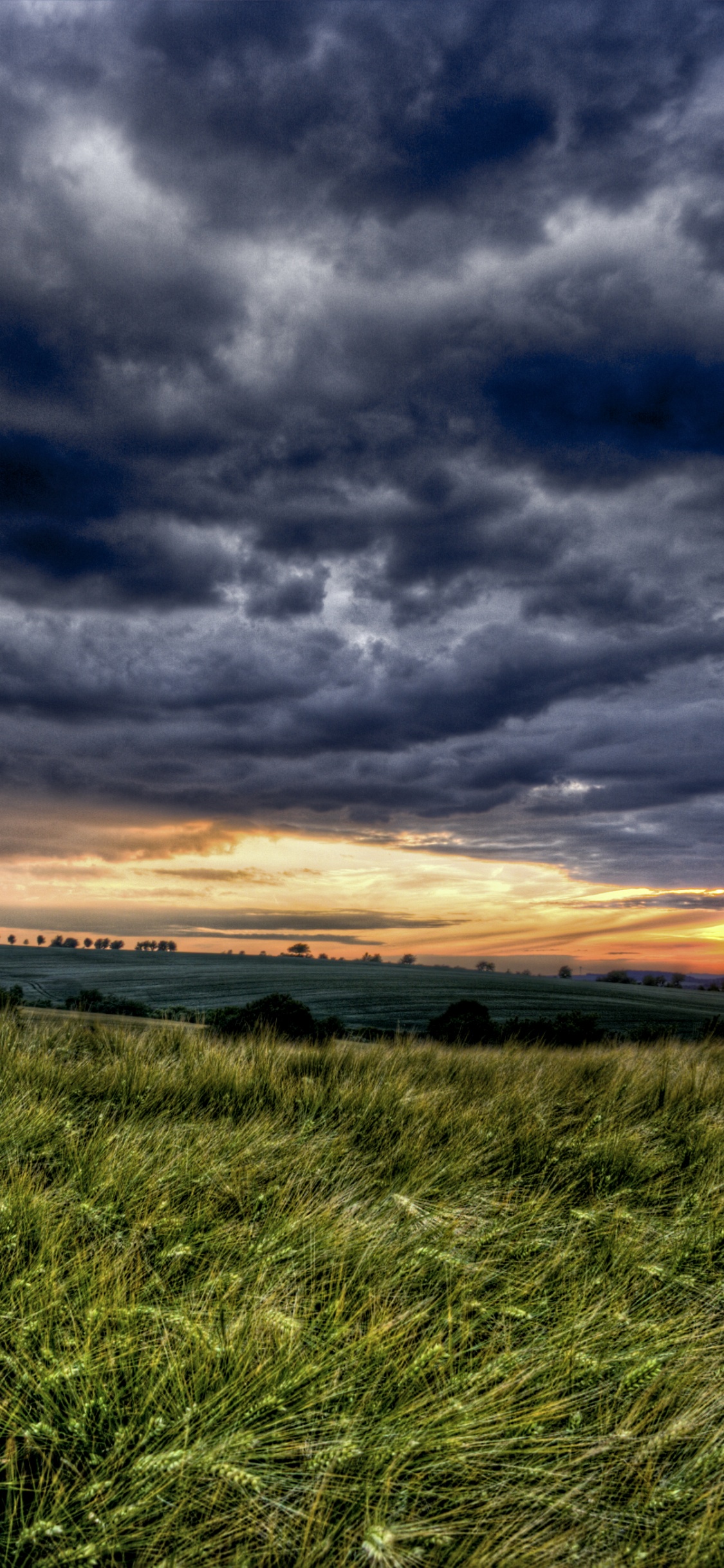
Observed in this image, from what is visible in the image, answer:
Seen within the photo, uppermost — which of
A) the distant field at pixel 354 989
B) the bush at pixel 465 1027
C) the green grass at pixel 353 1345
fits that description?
the green grass at pixel 353 1345

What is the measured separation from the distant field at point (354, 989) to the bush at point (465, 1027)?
9.60m

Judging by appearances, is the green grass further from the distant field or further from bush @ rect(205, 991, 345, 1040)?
the distant field

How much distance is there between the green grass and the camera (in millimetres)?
2174

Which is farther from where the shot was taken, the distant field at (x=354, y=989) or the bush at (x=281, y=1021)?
the distant field at (x=354, y=989)

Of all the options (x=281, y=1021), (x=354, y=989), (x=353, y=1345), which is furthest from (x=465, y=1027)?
(x=354, y=989)

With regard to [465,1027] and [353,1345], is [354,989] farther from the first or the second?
[353,1345]

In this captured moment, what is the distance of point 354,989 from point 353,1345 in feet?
145

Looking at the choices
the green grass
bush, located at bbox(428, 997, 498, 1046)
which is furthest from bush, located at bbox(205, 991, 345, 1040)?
the green grass

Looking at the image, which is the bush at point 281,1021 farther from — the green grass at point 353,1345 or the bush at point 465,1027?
the green grass at point 353,1345

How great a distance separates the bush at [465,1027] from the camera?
16828 millimetres

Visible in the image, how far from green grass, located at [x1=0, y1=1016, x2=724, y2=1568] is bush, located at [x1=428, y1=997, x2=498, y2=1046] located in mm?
10856

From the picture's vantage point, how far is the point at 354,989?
45688 millimetres

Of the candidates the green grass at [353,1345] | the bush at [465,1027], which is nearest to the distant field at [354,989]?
the bush at [465,1027]

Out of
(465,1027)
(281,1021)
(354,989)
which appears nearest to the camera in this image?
(281,1021)
